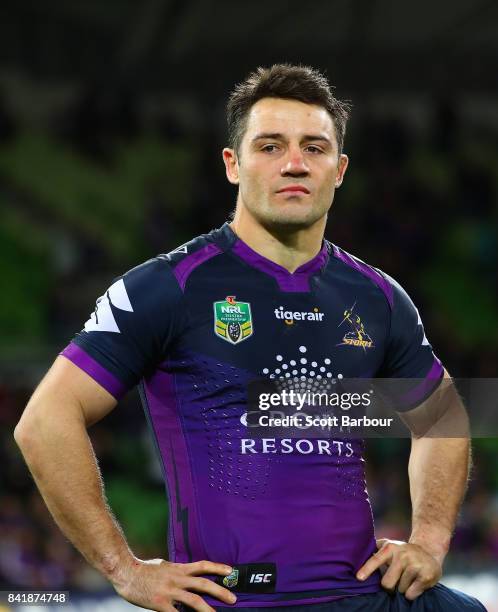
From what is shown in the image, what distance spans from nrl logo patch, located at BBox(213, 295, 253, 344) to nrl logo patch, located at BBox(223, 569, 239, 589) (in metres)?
0.61

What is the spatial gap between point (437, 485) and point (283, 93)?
125 cm

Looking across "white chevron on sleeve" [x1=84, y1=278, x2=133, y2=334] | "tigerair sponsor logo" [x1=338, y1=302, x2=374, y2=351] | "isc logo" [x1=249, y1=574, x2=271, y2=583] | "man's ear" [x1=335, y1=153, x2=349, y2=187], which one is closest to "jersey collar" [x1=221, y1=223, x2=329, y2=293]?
"tigerair sponsor logo" [x1=338, y1=302, x2=374, y2=351]

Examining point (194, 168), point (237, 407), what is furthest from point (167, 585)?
point (194, 168)

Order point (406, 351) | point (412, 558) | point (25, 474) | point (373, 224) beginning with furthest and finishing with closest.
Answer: point (373, 224), point (25, 474), point (406, 351), point (412, 558)

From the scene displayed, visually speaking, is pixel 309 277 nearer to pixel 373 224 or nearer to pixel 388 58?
pixel 373 224

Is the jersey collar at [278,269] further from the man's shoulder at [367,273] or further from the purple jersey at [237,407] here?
the man's shoulder at [367,273]

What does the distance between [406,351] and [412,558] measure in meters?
0.62

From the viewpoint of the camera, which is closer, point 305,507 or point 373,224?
point 305,507

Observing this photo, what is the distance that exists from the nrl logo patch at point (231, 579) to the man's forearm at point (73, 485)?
253 millimetres

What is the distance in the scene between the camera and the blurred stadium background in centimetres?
971

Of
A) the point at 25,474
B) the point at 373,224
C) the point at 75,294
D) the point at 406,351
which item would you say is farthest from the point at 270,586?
the point at 373,224

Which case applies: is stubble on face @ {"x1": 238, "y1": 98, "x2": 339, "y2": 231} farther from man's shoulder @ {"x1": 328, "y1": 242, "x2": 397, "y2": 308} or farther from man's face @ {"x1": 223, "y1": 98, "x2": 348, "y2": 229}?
man's shoulder @ {"x1": 328, "y1": 242, "x2": 397, "y2": 308}

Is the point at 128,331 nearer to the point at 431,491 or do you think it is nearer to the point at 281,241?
the point at 281,241

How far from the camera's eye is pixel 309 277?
3182mm
